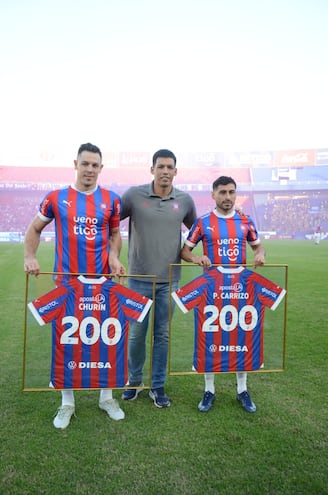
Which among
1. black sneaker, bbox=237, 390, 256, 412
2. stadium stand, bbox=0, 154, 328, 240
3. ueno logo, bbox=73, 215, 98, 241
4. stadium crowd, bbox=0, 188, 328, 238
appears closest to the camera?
ueno logo, bbox=73, 215, 98, 241

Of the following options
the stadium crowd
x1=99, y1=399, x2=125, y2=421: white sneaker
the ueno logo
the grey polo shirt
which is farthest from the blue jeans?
the stadium crowd

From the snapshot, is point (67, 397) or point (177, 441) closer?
point (177, 441)

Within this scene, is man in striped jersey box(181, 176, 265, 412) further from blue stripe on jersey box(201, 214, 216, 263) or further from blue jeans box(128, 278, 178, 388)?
blue jeans box(128, 278, 178, 388)

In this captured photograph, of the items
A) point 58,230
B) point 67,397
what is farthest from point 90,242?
point 67,397

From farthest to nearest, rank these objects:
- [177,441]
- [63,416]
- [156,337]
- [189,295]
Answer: [156,337]
[189,295]
[63,416]
[177,441]

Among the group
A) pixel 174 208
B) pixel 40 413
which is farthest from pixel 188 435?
pixel 174 208

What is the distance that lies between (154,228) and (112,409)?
1.33 meters

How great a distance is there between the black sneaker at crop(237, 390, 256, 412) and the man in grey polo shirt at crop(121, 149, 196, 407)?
1.80 ft

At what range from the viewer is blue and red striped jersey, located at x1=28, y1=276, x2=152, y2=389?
282cm

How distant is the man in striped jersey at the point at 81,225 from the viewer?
2852 millimetres

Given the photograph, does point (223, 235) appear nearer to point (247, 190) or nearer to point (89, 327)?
point (89, 327)

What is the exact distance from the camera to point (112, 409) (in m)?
2.91

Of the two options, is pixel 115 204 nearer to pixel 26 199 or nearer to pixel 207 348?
pixel 207 348

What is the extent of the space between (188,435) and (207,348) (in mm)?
650
